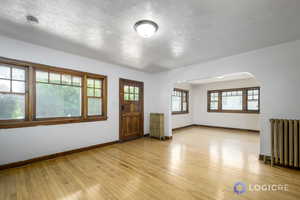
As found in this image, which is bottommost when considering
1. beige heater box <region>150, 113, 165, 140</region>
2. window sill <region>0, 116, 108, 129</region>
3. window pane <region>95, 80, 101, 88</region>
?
beige heater box <region>150, 113, 165, 140</region>

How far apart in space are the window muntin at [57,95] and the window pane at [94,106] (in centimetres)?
27

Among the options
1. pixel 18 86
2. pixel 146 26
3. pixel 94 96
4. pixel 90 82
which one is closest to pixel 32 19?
pixel 18 86

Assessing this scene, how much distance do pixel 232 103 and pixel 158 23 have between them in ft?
20.6

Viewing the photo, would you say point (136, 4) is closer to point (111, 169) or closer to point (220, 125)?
point (111, 169)

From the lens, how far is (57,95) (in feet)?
10.6

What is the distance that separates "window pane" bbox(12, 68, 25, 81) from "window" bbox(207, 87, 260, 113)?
7.71 m

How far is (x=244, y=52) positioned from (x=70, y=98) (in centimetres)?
481

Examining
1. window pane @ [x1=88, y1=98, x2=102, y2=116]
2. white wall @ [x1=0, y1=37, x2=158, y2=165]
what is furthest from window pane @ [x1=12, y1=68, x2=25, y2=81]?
window pane @ [x1=88, y1=98, x2=102, y2=116]

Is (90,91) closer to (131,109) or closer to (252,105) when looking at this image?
(131,109)

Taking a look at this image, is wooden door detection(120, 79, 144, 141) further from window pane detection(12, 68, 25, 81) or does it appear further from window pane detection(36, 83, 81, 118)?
window pane detection(12, 68, 25, 81)

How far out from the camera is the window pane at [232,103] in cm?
626

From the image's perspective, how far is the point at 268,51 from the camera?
2.96 metres

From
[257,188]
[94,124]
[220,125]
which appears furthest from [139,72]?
[220,125]

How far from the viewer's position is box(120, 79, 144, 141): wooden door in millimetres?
4535
